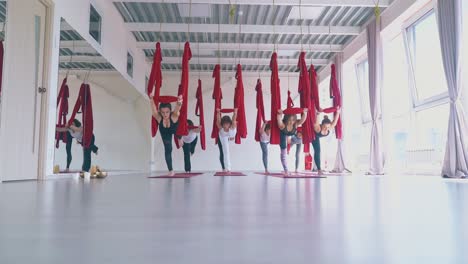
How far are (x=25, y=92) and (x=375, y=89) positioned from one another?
673cm

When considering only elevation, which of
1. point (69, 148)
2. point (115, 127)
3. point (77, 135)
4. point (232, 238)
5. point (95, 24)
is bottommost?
point (232, 238)

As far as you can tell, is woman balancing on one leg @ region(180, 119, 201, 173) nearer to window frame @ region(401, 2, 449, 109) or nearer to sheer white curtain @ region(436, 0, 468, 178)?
sheer white curtain @ region(436, 0, 468, 178)

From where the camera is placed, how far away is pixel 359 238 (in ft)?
2.26

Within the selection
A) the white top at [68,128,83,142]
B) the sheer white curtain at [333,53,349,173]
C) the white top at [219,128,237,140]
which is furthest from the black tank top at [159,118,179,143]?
the sheer white curtain at [333,53,349,173]

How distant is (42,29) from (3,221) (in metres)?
4.05

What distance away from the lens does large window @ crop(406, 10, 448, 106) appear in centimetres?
618

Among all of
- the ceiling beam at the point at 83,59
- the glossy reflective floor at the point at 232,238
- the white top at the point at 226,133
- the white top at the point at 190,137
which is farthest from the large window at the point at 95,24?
the glossy reflective floor at the point at 232,238

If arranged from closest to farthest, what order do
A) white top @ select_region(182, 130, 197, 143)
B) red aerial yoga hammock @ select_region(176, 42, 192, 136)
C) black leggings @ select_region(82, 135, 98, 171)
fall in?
red aerial yoga hammock @ select_region(176, 42, 192, 136)
black leggings @ select_region(82, 135, 98, 171)
white top @ select_region(182, 130, 197, 143)

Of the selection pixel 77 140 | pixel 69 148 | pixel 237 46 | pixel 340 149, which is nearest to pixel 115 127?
pixel 77 140

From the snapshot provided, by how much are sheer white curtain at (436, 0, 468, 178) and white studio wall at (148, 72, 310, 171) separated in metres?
7.20

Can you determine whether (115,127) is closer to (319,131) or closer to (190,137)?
(190,137)

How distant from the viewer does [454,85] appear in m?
5.04

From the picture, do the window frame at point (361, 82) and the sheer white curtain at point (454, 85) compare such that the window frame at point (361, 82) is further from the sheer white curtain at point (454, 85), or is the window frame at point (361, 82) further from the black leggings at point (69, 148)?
the black leggings at point (69, 148)

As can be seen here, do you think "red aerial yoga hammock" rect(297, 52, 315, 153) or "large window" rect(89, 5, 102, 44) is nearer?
"red aerial yoga hammock" rect(297, 52, 315, 153)
